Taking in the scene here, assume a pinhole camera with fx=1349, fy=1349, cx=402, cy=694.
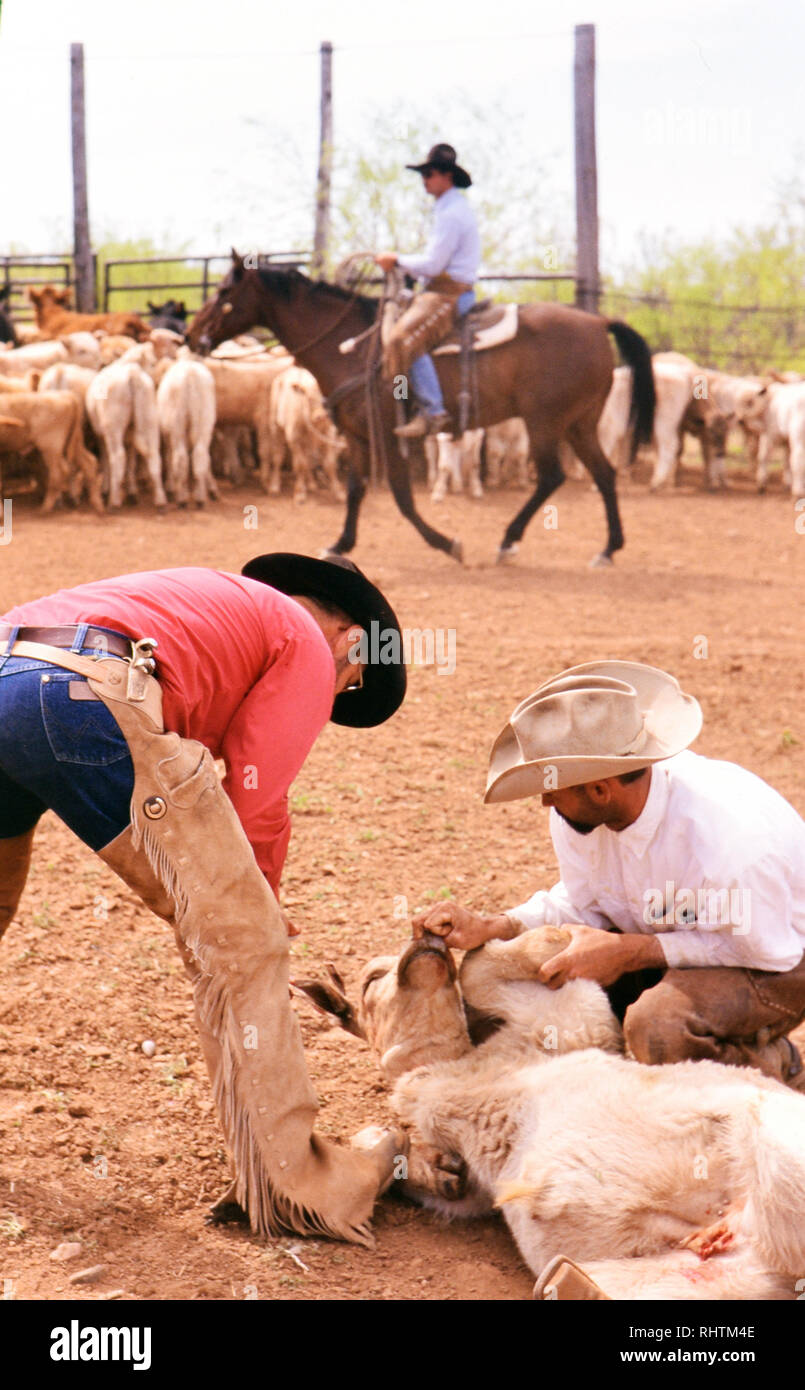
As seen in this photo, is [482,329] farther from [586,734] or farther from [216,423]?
[586,734]

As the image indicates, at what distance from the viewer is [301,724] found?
3004 millimetres

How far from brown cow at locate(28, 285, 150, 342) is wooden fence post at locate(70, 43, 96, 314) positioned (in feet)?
7.94

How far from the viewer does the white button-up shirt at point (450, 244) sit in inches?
429

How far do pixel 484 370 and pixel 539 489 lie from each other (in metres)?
1.13

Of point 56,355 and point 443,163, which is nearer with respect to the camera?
point 443,163

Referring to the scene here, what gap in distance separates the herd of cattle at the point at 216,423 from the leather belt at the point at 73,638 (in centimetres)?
990

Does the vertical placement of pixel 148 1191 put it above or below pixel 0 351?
below

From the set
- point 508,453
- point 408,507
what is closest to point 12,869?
point 408,507

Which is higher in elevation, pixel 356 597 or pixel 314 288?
pixel 314 288

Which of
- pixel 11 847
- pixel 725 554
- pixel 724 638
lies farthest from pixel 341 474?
pixel 11 847

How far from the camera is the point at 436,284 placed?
11320 mm

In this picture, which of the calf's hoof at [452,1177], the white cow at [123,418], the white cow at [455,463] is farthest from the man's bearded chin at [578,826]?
the white cow at [455,463]

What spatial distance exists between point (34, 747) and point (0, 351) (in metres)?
15.3

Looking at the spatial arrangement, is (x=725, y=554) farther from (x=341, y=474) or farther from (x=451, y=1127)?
(x=451, y=1127)
